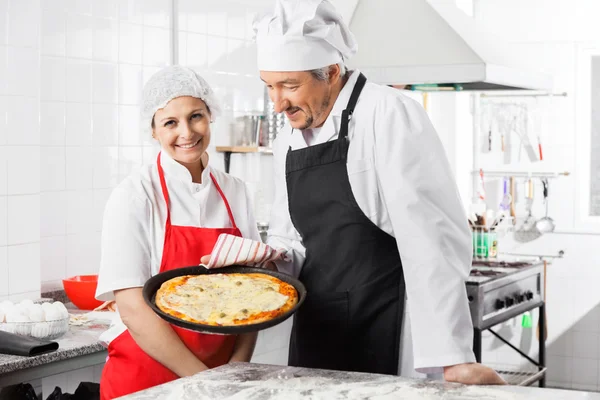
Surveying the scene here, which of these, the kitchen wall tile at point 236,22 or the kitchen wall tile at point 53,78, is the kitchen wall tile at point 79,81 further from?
the kitchen wall tile at point 236,22

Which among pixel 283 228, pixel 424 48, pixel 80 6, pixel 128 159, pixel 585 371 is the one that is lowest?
pixel 585 371

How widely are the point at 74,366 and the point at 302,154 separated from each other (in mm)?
1176

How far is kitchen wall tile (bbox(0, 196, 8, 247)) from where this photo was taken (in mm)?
3209

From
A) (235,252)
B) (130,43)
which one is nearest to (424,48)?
(130,43)

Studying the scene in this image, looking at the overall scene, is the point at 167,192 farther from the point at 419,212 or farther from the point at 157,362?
the point at 419,212

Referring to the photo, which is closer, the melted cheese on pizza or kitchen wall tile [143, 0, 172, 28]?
the melted cheese on pizza

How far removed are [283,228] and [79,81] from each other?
158 cm

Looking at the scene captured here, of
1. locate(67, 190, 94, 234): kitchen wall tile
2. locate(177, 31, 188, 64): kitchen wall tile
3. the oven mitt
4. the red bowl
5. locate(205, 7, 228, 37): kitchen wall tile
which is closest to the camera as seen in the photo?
the oven mitt

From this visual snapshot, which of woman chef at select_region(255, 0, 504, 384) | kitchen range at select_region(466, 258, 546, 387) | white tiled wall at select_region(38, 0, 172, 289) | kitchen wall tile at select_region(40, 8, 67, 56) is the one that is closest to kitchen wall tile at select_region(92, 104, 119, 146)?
white tiled wall at select_region(38, 0, 172, 289)

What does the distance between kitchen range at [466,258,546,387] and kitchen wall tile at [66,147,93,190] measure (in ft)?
6.27

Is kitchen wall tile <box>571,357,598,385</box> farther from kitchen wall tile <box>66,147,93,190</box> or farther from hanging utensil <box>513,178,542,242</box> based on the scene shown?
kitchen wall tile <box>66,147,93,190</box>

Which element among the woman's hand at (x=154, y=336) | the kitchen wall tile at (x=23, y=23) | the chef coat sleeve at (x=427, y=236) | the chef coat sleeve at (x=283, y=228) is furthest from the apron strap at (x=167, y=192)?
the kitchen wall tile at (x=23, y=23)

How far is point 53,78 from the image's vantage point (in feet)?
11.6

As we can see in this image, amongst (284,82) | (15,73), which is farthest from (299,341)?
(15,73)
